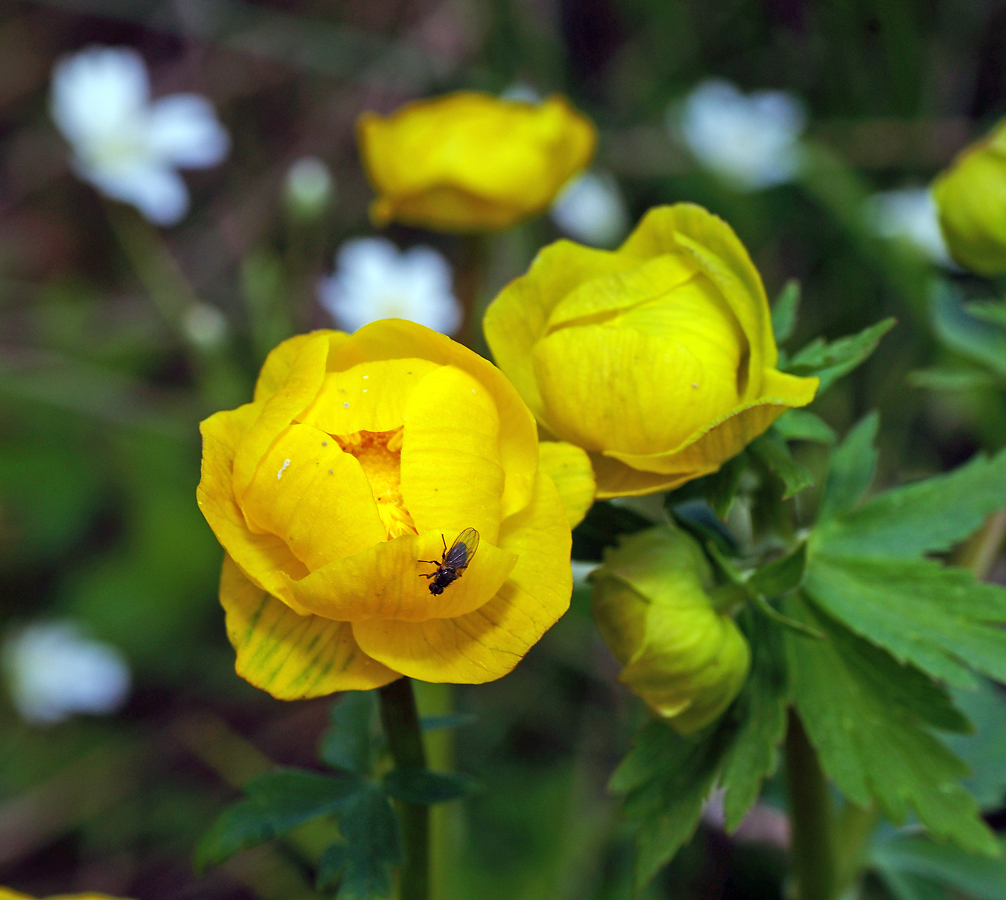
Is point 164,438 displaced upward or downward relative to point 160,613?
upward

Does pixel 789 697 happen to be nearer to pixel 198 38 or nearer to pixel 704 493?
pixel 704 493

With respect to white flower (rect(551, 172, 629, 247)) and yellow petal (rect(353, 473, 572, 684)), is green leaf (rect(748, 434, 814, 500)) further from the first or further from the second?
white flower (rect(551, 172, 629, 247))

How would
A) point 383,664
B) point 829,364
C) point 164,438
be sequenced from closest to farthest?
point 383,664
point 829,364
point 164,438

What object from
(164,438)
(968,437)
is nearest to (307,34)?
(164,438)

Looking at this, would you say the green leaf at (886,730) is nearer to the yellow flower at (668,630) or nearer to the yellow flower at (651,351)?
the yellow flower at (668,630)

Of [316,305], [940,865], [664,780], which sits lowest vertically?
[316,305]

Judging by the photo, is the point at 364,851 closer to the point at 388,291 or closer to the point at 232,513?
the point at 232,513

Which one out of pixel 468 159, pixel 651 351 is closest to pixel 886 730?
pixel 651 351

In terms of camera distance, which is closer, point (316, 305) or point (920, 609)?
point (920, 609)
